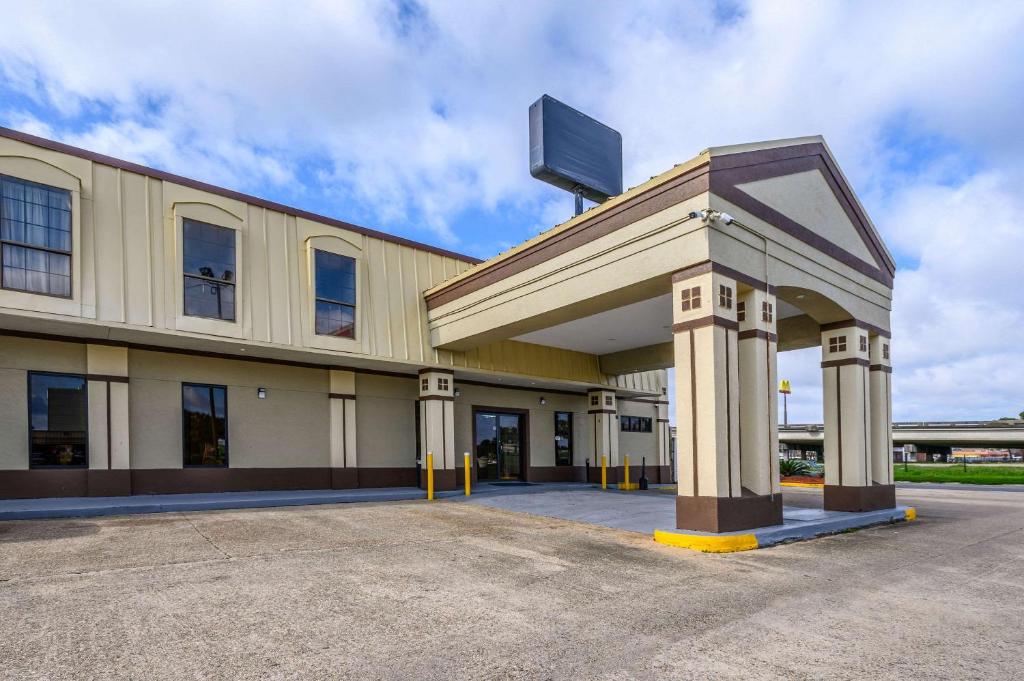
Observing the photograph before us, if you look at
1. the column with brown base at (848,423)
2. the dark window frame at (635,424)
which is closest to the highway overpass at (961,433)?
the dark window frame at (635,424)

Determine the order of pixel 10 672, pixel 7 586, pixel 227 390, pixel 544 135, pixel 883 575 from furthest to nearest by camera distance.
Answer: pixel 544 135
pixel 227 390
pixel 883 575
pixel 7 586
pixel 10 672

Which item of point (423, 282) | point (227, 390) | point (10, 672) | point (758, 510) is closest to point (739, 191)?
point (758, 510)

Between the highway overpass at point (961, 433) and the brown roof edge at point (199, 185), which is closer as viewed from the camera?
the brown roof edge at point (199, 185)

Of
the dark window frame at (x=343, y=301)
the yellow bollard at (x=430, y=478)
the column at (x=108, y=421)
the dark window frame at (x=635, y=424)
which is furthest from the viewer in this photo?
the dark window frame at (x=635, y=424)

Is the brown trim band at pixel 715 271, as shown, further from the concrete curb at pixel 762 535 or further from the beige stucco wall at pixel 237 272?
the beige stucco wall at pixel 237 272

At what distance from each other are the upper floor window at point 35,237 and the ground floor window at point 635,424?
59.7 ft

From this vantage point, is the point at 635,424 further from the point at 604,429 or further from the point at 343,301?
the point at 343,301

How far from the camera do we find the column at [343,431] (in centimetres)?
1523

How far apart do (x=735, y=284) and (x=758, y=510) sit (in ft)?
11.4

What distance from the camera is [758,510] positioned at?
31.1ft

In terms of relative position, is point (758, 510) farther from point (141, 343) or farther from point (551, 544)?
point (141, 343)

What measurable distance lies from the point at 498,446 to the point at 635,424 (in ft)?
24.1

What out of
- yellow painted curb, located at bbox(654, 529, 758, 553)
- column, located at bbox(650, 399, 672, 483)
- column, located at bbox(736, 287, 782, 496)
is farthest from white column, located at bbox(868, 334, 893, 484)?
column, located at bbox(650, 399, 672, 483)

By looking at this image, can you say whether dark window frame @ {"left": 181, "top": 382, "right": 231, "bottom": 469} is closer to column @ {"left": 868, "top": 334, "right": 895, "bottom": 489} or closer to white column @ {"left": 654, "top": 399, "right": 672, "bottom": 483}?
column @ {"left": 868, "top": 334, "right": 895, "bottom": 489}
